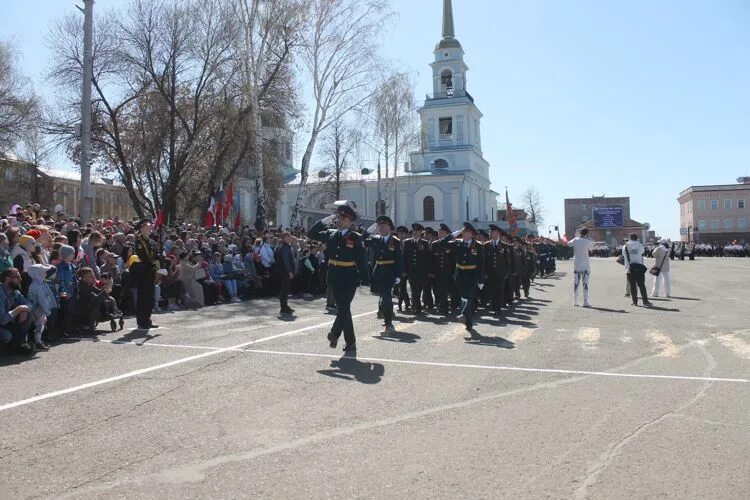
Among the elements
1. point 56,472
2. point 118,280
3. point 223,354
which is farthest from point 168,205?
point 56,472

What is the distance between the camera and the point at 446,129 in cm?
8106

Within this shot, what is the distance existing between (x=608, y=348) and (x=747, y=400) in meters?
3.25

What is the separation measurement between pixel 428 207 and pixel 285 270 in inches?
2664

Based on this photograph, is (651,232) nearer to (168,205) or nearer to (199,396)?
(168,205)

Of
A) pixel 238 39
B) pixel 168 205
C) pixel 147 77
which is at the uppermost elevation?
pixel 238 39

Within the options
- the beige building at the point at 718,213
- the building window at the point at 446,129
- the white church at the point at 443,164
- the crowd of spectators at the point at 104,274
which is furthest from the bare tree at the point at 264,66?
the beige building at the point at 718,213

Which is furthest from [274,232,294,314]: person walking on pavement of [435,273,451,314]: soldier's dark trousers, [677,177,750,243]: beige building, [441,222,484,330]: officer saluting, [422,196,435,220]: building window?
[677,177,750,243]: beige building

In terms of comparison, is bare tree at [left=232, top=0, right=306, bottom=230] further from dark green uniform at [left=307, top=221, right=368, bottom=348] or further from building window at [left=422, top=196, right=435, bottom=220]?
building window at [left=422, top=196, right=435, bottom=220]

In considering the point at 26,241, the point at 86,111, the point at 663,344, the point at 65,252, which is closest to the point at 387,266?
the point at 663,344

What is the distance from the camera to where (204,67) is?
93.5ft

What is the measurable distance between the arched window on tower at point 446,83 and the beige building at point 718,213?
2314 inches

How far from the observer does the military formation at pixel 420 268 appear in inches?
376

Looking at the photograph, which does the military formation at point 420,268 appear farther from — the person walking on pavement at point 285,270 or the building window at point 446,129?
the building window at point 446,129

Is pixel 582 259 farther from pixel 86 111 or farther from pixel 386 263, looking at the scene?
pixel 86 111
